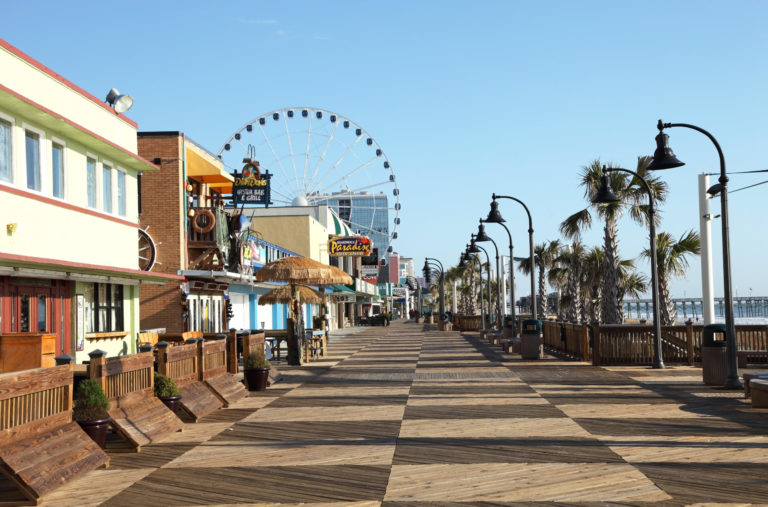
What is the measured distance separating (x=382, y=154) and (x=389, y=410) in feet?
194

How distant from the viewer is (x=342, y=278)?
26.6 metres

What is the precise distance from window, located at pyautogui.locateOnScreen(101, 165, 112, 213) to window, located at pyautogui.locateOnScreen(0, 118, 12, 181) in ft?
14.9

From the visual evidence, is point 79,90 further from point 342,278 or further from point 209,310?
point 209,310

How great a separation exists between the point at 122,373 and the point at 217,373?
5067 millimetres

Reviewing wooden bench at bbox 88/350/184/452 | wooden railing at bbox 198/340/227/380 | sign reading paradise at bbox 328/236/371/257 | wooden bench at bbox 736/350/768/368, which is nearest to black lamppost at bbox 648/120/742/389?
wooden bench at bbox 736/350/768/368

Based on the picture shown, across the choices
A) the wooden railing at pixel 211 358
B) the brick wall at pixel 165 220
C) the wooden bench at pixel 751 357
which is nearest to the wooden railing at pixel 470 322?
the brick wall at pixel 165 220

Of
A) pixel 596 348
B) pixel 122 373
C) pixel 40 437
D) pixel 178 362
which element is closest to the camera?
pixel 40 437

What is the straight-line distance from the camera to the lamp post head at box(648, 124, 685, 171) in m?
15.8

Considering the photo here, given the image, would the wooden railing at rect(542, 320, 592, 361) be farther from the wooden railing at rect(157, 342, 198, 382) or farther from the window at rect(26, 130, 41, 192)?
the window at rect(26, 130, 41, 192)

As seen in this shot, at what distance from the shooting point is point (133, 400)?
10539mm

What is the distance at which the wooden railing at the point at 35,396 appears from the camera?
24.7 feet

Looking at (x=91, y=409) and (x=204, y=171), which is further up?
(x=204, y=171)

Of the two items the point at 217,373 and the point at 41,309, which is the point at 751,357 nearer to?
the point at 217,373

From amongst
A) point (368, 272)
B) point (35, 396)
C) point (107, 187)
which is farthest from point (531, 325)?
point (368, 272)
